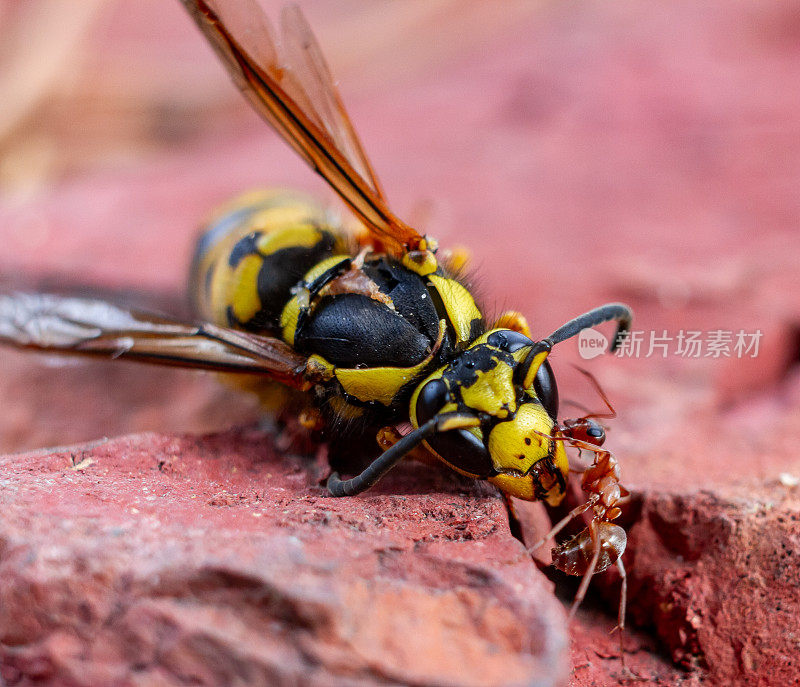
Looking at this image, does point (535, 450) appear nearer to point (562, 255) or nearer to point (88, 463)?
point (88, 463)

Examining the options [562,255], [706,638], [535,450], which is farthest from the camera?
[562,255]

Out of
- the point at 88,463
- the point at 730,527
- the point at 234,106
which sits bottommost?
the point at 730,527

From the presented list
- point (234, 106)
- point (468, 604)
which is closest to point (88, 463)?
point (468, 604)

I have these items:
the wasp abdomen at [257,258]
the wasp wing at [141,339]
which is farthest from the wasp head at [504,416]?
the wasp abdomen at [257,258]

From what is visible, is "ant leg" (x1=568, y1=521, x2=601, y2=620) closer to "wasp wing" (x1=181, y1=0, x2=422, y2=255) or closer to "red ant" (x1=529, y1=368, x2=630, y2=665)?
"red ant" (x1=529, y1=368, x2=630, y2=665)

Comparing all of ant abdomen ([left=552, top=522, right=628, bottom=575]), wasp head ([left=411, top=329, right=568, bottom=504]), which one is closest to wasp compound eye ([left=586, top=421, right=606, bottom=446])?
wasp head ([left=411, top=329, right=568, bottom=504])

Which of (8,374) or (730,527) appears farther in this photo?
(8,374)
